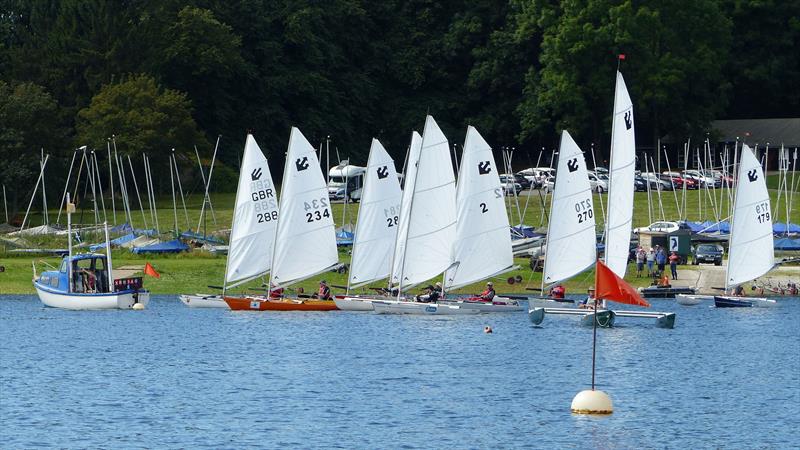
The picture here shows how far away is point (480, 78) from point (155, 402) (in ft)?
322

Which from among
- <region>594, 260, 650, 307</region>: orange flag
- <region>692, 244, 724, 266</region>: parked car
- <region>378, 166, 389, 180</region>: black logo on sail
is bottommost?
<region>594, 260, 650, 307</region>: orange flag

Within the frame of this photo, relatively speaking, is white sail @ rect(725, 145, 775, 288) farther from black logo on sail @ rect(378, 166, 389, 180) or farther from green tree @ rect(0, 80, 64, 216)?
green tree @ rect(0, 80, 64, 216)

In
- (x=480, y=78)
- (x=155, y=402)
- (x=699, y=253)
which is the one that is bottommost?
(x=155, y=402)

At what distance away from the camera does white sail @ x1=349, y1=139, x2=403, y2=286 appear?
283ft

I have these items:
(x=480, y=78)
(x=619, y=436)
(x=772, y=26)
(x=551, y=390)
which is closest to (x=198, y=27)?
(x=480, y=78)

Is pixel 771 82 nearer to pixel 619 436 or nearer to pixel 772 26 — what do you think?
pixel 772 26

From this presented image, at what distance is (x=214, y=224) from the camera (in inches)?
4633

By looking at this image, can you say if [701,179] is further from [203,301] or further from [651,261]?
[203,301]

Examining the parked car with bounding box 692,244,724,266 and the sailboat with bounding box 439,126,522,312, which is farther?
the parked car with bounding box 692,244,724,266

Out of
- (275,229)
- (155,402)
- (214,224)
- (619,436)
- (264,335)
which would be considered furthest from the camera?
(214,224)

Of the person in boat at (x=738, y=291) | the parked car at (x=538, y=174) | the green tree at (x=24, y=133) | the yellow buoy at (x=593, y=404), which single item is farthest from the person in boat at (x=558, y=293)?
the green tree at (x=24, y=133)

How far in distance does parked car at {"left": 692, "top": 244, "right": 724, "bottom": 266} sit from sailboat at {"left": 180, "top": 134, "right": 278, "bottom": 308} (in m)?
27.9

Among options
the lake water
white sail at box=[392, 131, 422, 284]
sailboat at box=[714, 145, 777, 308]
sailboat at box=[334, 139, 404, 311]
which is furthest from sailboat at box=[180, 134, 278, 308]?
sailboat at box=[714, 145, 777, 308]

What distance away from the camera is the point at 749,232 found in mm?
90750
